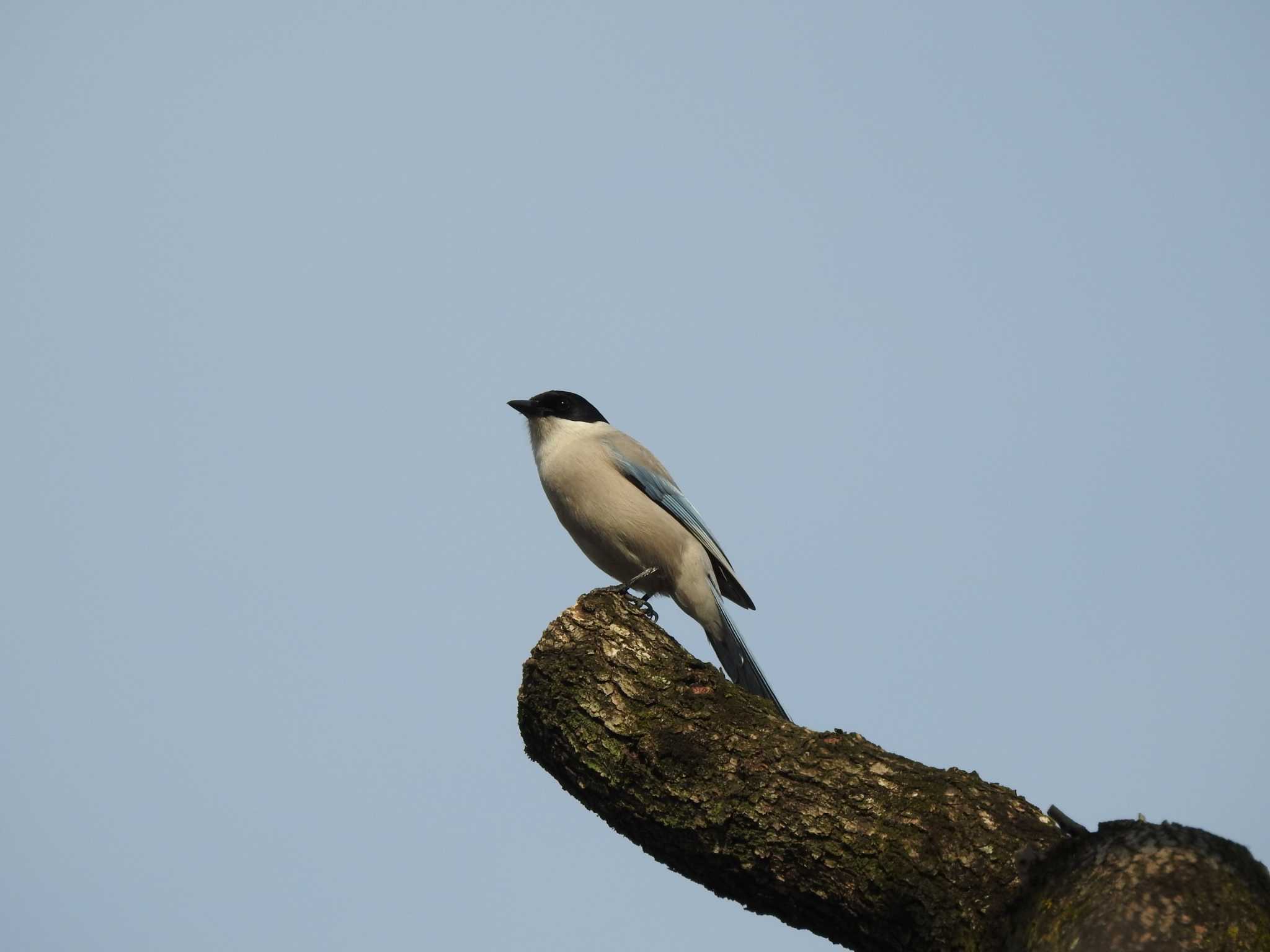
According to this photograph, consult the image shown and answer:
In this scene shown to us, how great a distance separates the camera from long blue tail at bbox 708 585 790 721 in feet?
26.4

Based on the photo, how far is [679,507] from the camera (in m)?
8.61

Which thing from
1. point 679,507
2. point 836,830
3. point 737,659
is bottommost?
point 836,830

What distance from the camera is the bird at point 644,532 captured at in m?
8.09

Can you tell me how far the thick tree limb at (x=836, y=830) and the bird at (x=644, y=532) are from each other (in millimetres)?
2402

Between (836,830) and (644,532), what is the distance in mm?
3879

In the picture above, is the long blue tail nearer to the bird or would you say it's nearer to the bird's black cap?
the bird

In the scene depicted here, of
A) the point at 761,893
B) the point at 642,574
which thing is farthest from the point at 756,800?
the point at 642,574

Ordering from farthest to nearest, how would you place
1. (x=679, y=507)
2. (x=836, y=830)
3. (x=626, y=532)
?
(x=679, y=507)
(x=626, y=532)
(x=836, y=830)

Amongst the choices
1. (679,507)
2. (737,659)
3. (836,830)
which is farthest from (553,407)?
(836,830)

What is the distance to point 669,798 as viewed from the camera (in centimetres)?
478

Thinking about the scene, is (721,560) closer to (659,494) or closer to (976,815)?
(659,494)

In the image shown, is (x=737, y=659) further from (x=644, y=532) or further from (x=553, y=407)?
(x=553, y=407)

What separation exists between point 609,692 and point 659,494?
135 inches

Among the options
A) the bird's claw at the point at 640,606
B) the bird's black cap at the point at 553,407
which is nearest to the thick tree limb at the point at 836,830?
the bird's claw at the point at 640,606
